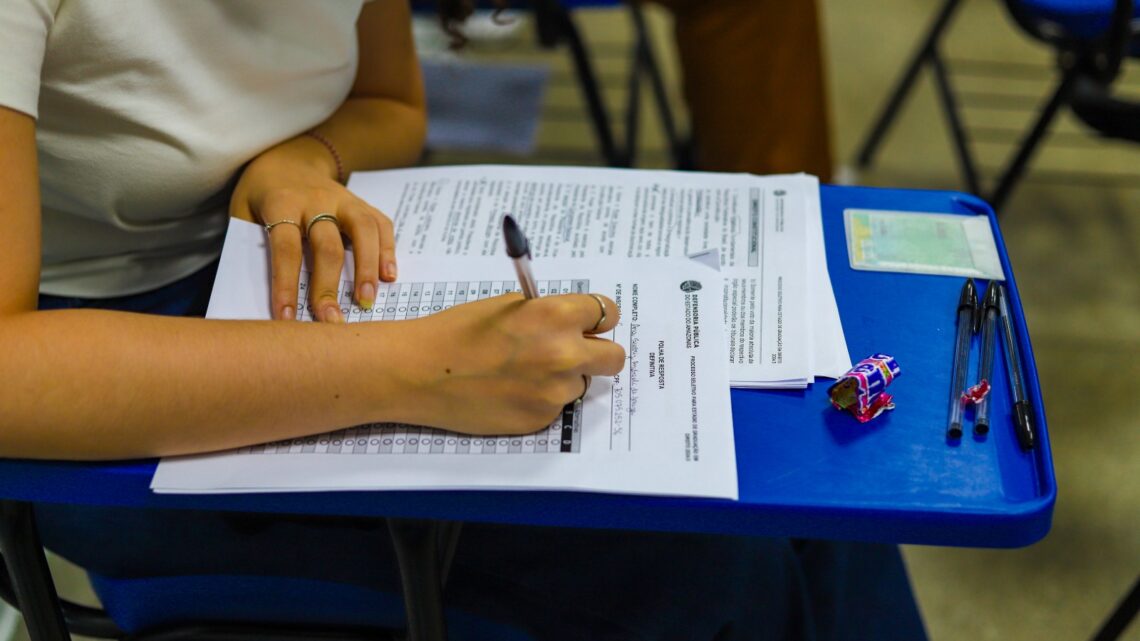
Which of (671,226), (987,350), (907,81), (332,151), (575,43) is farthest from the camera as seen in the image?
(907,81)

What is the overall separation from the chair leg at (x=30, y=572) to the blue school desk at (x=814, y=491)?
0.02 meters

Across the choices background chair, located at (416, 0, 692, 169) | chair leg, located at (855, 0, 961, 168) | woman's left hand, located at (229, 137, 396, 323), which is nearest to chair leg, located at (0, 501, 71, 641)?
woman's left hand, located at (229, 137, 396, 323)

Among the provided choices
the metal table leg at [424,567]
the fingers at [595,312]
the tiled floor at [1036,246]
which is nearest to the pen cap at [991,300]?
the fingers at [595,312]

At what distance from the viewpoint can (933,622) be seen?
4.20 ft

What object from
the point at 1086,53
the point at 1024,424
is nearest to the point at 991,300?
the point at 1024,424

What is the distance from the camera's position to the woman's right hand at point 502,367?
562mm

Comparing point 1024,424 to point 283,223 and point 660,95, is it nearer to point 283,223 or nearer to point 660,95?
point 283,223

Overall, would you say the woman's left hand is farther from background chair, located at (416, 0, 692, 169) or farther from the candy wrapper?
background chair, located at (416, 0, 692, 169)

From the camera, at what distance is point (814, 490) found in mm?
542

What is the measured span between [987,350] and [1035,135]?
1.09 m

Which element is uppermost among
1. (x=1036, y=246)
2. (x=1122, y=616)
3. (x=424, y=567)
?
(x=424, y=567)

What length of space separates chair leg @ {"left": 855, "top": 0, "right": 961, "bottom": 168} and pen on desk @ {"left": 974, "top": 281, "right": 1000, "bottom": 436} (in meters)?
1.31

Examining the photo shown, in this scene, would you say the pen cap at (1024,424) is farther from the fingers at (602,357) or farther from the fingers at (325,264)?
the fingers at (325,264)

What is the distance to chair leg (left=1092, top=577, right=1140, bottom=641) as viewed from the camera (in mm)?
1029
